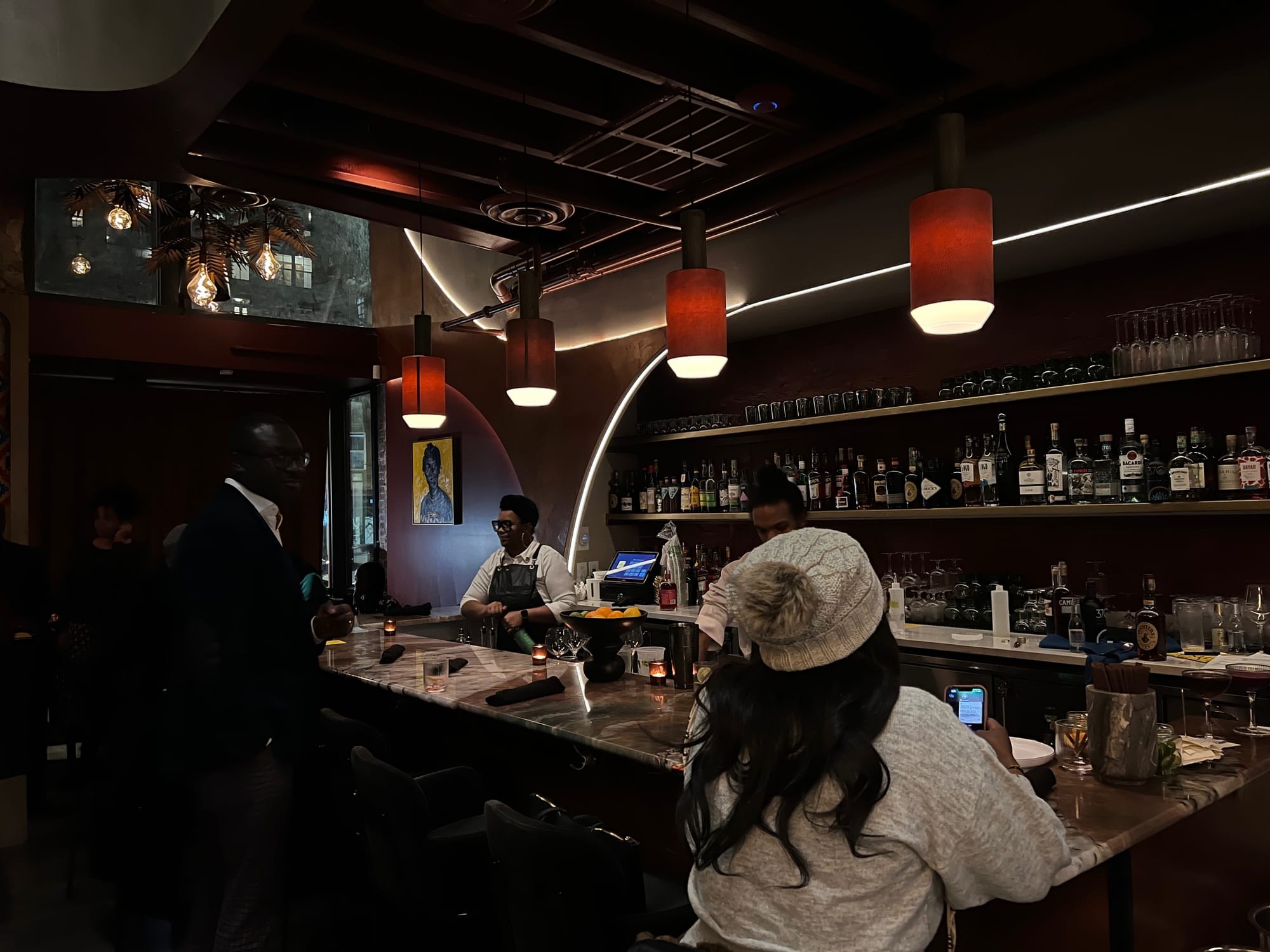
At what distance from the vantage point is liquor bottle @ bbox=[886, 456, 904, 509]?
4.80 metres

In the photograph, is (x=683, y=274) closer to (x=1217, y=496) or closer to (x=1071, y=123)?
(x=1071, y=123)

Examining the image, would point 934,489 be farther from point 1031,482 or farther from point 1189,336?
point 1189,336

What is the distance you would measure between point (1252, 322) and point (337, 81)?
12.5 ft

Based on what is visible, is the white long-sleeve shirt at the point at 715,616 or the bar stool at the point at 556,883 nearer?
the bar stool at the point at 556,883

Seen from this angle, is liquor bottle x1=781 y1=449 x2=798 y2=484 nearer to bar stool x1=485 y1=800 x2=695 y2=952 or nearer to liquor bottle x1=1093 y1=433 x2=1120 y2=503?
liquor bottle x1=1093 y1=433 x2=1120 y2=503

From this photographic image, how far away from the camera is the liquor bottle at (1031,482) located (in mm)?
4145

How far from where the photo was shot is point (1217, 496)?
3.64 metres

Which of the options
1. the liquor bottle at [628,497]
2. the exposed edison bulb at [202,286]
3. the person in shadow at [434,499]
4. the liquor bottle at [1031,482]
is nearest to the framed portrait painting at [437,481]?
the person in shadow at [434,499]

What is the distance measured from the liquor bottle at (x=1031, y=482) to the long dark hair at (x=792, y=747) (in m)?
3.00

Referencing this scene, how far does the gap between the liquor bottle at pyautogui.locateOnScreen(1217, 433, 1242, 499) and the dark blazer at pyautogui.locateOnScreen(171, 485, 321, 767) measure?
11.3 feet

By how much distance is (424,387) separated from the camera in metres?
4.39

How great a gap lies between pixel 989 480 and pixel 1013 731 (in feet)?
3.86

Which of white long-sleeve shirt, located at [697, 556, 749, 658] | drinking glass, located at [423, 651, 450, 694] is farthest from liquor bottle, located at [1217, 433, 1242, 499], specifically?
drinking glass, located at [423, 651, 450, 694]

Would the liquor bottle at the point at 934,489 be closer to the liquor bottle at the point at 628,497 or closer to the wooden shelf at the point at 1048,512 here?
the wooden shelf at the point at 1048,512
